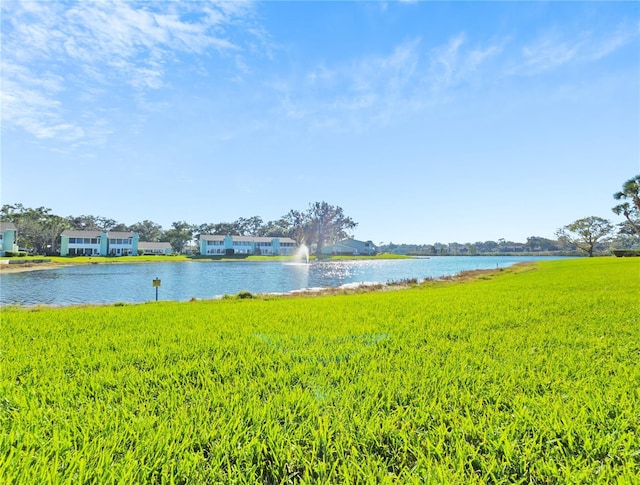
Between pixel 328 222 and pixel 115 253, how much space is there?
5066cm

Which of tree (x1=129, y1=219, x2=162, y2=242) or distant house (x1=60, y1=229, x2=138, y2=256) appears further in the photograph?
tree (x1=129, y1=219, x2=162, y2=242)

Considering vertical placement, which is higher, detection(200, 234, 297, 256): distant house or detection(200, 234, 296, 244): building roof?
detection(200, 234, 296, 244): building roof

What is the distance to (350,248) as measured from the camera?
97125mm

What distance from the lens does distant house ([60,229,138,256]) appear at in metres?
65.2

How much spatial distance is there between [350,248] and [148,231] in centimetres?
5601

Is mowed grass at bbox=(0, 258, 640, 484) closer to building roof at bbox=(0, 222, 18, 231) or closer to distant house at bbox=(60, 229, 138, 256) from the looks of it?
building roof at bbox=(0, 222, 18, 231)

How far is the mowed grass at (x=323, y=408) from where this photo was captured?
1.77m

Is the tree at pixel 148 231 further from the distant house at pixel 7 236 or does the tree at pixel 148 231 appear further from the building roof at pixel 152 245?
the distant house at pixel 7 236

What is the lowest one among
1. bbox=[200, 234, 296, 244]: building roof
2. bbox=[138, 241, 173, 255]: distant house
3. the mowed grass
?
the mowed grass

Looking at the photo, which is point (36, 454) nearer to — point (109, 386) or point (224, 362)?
point (109, 386)

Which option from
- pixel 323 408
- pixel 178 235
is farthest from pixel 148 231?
pixel 323 408

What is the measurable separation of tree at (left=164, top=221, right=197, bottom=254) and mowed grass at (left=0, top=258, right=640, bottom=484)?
85209mm

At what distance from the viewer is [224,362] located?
11.3 ft

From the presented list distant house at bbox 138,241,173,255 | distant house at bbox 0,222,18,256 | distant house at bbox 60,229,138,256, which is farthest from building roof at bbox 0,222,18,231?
distant house at bbox 138,241,173,255
